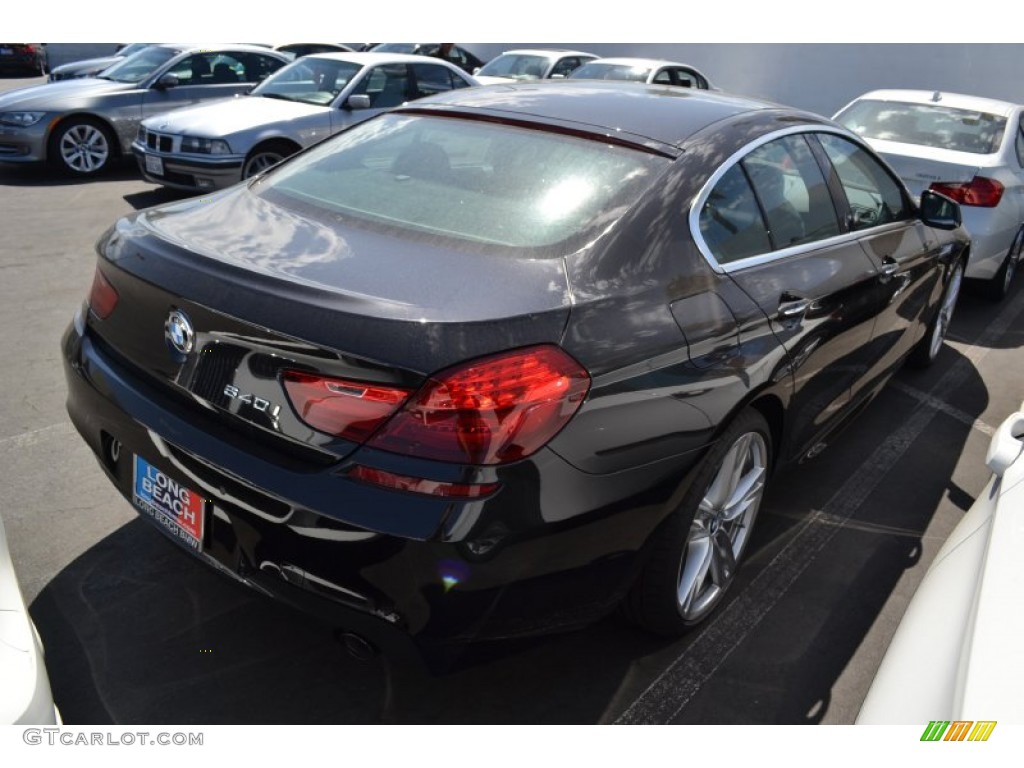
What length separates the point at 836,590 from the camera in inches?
126

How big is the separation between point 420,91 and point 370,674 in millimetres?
7816

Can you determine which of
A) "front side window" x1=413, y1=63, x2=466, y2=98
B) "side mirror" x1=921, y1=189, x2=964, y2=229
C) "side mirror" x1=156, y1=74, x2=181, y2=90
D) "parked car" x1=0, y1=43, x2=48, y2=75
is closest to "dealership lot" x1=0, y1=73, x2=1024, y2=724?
"side mirror" x1=921, y1=189, x2=964, y2=229

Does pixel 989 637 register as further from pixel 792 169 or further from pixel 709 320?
pixel 792 169

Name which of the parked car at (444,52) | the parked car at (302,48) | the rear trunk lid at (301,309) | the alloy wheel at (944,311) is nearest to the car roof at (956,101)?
the alloy wheel at (944,311)

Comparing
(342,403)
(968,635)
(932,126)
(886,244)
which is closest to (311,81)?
(932,126)

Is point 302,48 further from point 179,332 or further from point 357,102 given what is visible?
point 179,332

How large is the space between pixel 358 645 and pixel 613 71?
1123cm

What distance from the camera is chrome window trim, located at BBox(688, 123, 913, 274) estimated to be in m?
2.69

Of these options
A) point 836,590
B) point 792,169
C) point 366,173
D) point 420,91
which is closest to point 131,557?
point 366,173

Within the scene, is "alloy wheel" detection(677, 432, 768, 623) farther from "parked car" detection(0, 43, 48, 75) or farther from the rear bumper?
"parked car" detection(0, 43, 48, 75)

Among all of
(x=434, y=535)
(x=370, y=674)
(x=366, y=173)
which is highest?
(x=366, y=173)

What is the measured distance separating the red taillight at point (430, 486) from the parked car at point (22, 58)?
2289 centimetres

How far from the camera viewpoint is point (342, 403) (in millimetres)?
2043

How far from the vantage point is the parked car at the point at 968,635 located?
1.57 meters
